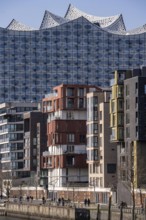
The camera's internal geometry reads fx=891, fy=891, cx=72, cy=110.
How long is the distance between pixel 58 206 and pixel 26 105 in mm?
73734

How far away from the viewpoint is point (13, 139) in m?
162

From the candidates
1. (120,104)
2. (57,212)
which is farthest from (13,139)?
(57,212)

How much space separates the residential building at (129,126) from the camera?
10400 centimetres

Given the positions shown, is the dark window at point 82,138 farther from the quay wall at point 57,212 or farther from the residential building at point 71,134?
the quay wall at point 57,212

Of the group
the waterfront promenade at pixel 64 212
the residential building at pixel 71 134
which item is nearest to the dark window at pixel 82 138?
the residential building at pixel 71 134

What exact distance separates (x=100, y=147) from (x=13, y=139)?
4493 cm

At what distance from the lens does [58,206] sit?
96500 mm

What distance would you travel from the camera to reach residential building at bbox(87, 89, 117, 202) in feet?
387

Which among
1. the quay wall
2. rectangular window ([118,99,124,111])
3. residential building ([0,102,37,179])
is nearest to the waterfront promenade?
the quay wall

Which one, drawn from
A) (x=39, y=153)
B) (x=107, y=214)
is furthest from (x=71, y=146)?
(x=107, y=214)

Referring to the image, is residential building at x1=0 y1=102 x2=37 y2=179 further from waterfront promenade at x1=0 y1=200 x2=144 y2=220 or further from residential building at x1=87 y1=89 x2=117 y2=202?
waterfront promenade at x1=0 y1=200 x2=144 y2=220

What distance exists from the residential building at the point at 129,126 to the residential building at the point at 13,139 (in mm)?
51632

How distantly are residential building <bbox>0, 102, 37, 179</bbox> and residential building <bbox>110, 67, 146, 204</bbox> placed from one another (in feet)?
169

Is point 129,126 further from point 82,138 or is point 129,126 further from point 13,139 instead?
point 13,139
